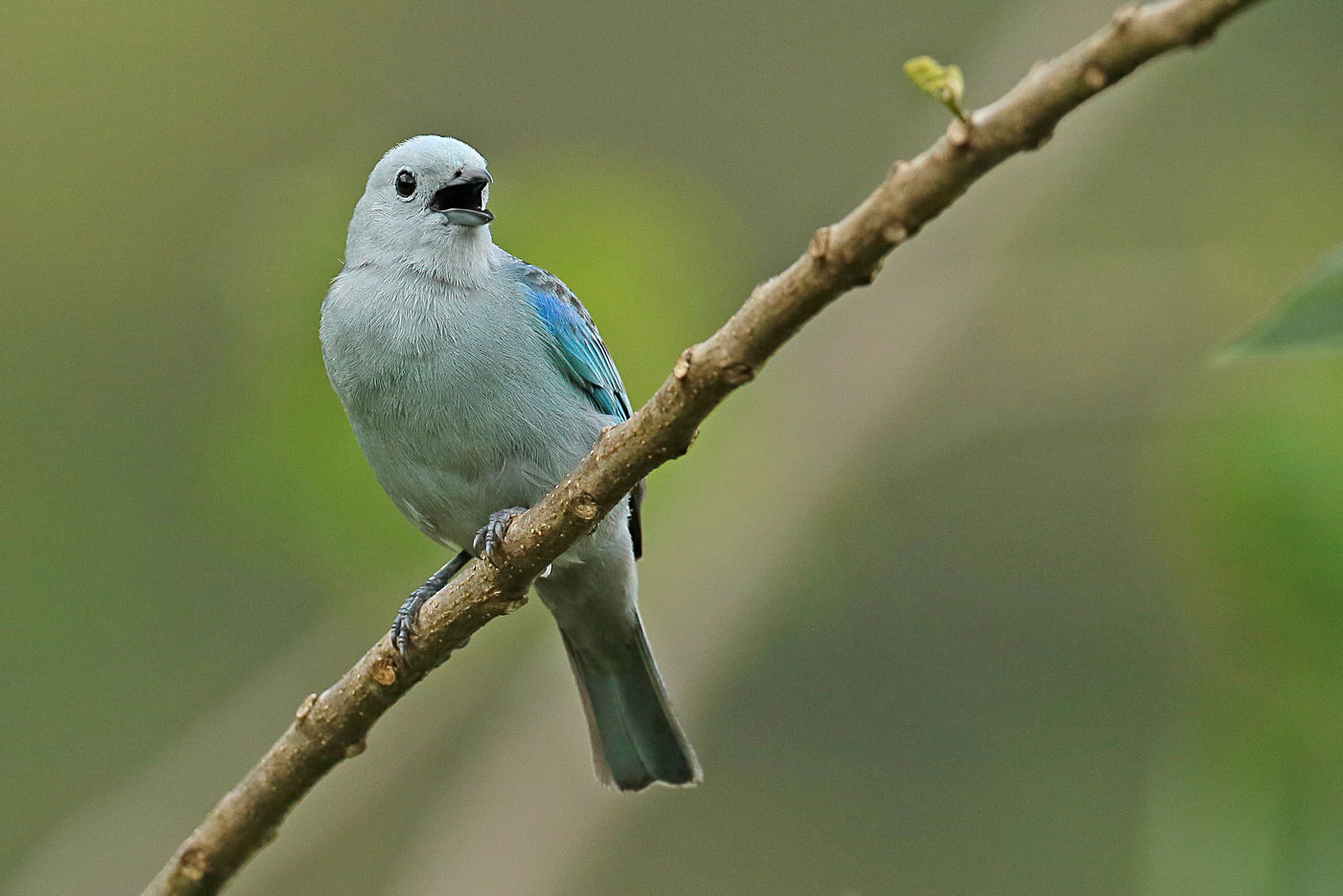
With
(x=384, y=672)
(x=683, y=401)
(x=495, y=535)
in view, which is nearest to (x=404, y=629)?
(x=384, y=672)

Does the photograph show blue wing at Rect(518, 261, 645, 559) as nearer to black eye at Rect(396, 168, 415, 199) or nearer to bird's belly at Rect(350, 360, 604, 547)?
bird's belly at Rect(350, 360, 604, 547)

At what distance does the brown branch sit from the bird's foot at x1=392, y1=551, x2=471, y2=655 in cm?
4

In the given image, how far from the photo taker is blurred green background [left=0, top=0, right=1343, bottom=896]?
5.34 meters

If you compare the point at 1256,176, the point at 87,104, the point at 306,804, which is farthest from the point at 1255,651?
the point at 87,104

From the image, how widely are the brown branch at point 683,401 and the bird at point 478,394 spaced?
0.45 metres

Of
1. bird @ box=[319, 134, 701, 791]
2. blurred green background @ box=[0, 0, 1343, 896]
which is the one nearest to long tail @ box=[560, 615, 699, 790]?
bird @ box=[319, 134, 701, 791]

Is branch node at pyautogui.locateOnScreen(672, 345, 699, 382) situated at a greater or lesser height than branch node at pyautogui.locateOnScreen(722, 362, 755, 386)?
greater

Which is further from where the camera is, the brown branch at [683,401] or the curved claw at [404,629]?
the curved claw at [404,629]

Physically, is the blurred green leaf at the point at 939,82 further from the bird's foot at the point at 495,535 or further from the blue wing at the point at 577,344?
the blue wing at the point at 577,344

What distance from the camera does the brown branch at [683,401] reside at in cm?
183

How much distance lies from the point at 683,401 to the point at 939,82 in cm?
78

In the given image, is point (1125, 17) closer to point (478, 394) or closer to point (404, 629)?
point (404, 629)

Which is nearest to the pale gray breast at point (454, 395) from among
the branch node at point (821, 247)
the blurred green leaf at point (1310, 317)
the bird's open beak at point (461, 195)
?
the bird's open beak at point (461, 195)

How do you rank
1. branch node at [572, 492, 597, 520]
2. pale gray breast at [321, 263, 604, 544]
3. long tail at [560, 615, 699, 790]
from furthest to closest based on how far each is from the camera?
long tail at [560, 615, 699, 790] → pale gray breast at [321, 263, 604, 544] → branch node at [572, 492, 597, 520]
